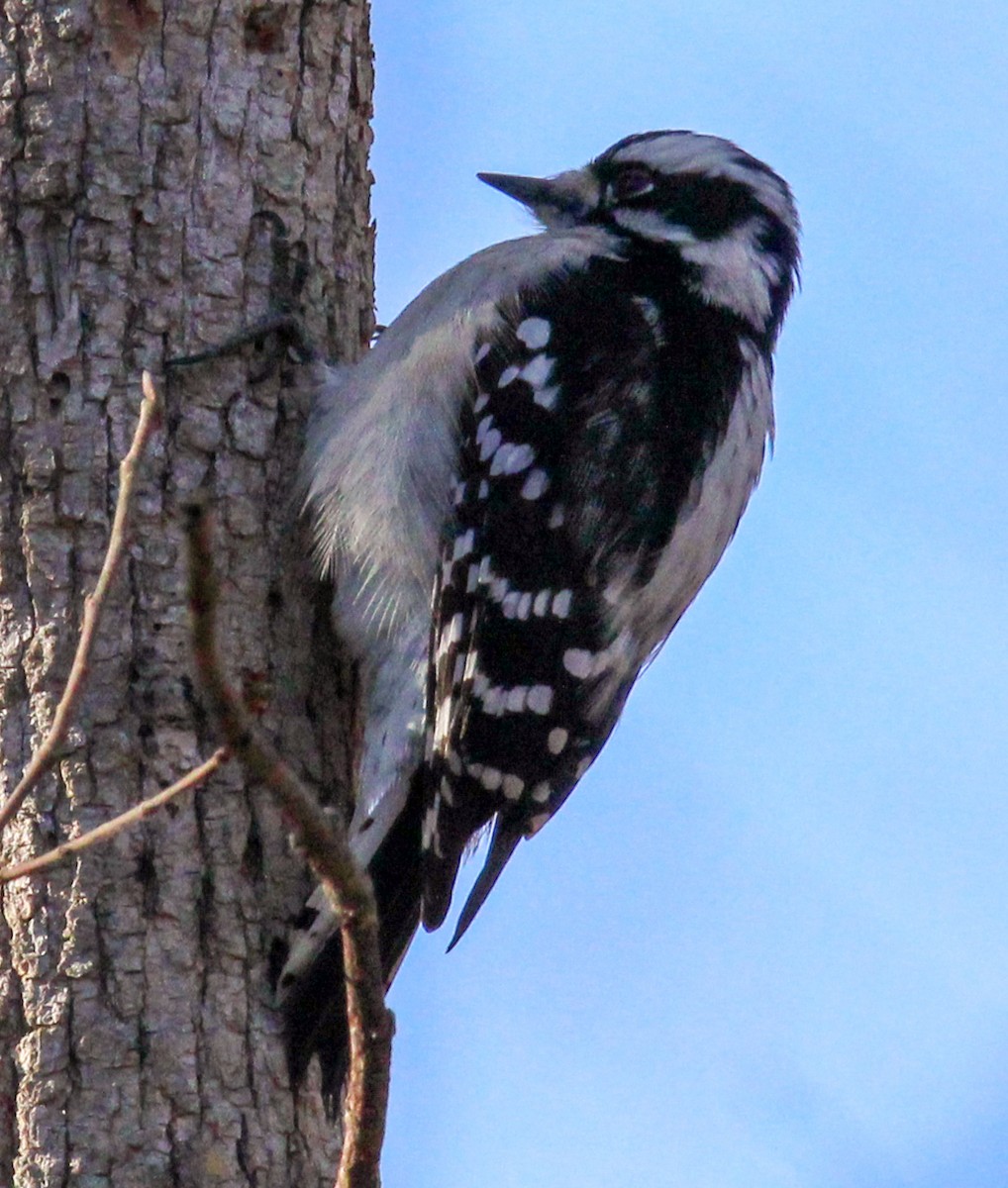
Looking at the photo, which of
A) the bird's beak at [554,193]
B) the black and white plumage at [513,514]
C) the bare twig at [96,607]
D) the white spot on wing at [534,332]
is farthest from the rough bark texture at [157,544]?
the bare twig at [96,607]

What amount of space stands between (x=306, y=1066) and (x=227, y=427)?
1.09 meters

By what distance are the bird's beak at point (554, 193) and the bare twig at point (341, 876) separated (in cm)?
253

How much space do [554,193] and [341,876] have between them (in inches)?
105

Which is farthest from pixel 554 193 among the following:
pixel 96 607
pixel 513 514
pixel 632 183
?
pixel 96 607

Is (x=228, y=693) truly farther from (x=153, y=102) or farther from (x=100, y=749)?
(x=153, y=102)

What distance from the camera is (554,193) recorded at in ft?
13.5

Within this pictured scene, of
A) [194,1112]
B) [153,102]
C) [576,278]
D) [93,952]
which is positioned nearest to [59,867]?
[93,952]

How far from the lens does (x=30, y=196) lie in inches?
119

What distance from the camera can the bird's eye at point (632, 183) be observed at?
Result: 4.02m

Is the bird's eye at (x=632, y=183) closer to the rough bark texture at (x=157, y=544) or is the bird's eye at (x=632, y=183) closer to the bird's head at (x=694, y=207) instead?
the bird's head at (x=694, y=207)

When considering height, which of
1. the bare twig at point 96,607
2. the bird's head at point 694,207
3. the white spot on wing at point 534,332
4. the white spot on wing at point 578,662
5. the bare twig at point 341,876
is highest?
the bird's head at point 694,207

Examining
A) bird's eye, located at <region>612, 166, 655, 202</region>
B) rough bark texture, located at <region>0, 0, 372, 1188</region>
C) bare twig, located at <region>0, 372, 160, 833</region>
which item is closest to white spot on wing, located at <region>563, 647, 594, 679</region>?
rough bark texture, located at <region>0, 0, 372, 1188</region>

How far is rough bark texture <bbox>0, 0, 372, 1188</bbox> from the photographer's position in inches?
99.0

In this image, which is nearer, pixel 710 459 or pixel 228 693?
pixel 228 693
